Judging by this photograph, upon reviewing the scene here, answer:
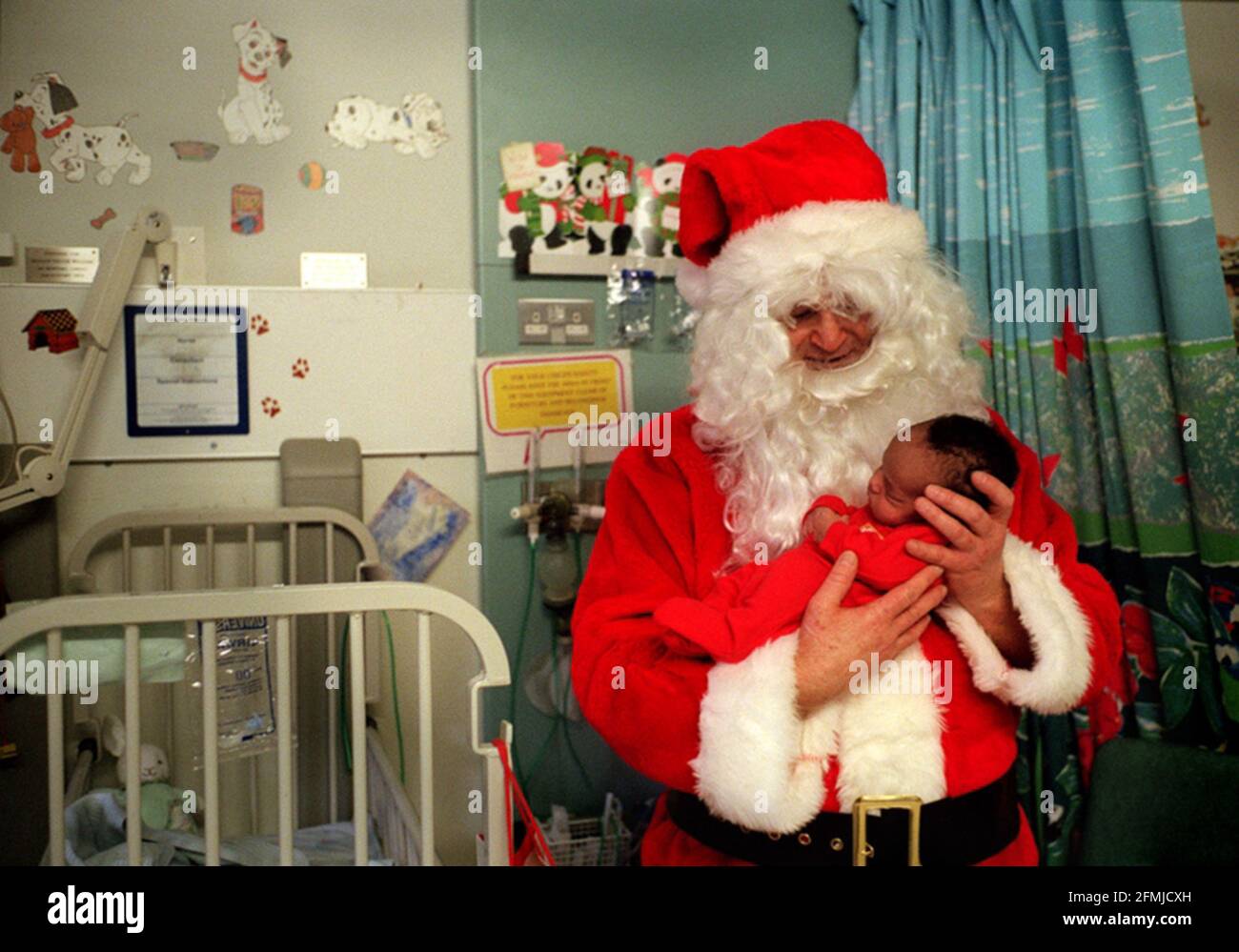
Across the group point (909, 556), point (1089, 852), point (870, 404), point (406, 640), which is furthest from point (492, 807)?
point (1089, 852)

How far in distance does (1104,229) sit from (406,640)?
4.50 ft

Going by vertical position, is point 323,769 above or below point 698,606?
below

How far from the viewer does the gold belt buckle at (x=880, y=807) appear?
903 mm

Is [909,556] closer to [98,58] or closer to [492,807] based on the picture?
[492,807]

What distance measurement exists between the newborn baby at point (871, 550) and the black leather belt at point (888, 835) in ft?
0.69

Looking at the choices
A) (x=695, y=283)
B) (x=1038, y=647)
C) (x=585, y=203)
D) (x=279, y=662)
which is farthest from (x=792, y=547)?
(x=585, y=203)

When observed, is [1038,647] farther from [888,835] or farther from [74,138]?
[74,138]

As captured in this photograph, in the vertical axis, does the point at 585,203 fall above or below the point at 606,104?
below

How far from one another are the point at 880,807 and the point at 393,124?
1.37m

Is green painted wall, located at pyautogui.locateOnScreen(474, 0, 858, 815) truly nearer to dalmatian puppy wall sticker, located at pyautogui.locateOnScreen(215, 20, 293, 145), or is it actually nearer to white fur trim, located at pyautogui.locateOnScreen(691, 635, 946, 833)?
dalmatian puppy wall sticker, located at pyautogui.locateOnScreen(215, 20, 293, 145)

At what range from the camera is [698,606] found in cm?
95

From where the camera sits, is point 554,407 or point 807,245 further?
point 554,407

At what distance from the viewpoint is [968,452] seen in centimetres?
90

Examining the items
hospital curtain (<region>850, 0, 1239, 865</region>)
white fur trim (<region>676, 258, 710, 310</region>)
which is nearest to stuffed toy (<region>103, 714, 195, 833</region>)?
white fur trim (<region>676, 258, 710, 310</region>)
